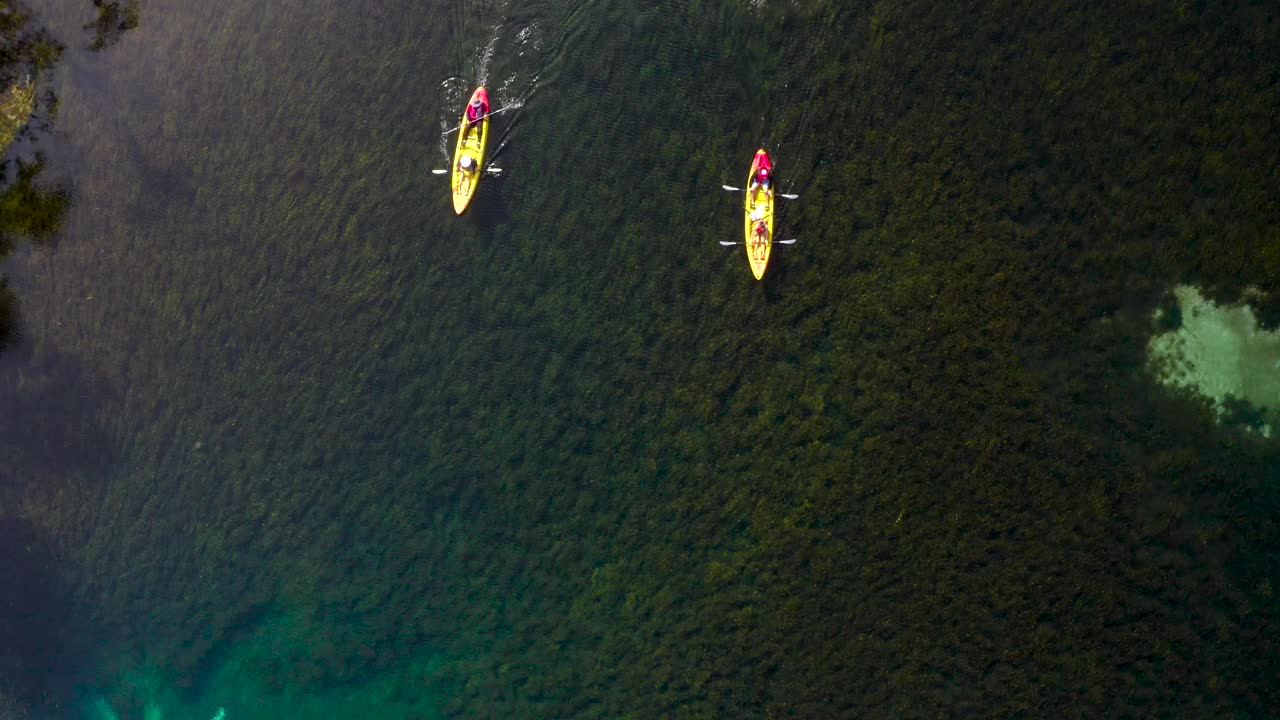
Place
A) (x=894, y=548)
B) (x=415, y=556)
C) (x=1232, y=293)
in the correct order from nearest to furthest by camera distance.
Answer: (x=1232, y=293)
(x=894, y=548)
(x=415, y=556)

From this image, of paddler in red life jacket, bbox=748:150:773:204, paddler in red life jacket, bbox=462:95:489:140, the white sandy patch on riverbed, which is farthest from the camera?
paddler in red life jacket, bbox=462:95:489:140

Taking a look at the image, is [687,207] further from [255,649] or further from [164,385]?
[255,649]

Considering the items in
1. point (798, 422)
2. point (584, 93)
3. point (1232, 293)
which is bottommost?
point (798, 422)

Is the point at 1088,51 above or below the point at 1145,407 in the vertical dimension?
above

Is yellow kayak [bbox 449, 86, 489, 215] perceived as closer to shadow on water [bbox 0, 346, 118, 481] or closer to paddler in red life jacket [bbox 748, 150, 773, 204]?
paddler in red life jacket [bbox 748, 150, 773, 204]

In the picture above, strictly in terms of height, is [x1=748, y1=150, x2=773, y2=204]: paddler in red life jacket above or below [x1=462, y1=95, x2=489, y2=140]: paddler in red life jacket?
below

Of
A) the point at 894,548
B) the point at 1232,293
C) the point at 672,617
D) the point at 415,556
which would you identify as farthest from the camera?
the point at 415,556

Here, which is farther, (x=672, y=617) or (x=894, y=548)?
(x=672, y=617)

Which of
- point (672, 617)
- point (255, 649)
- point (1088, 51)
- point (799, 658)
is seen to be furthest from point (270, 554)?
point (1088, 51)

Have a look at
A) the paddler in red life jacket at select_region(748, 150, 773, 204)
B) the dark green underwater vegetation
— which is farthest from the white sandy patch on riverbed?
A: the paddler in red life jacket at select_region(748, 150, 773, 204)
